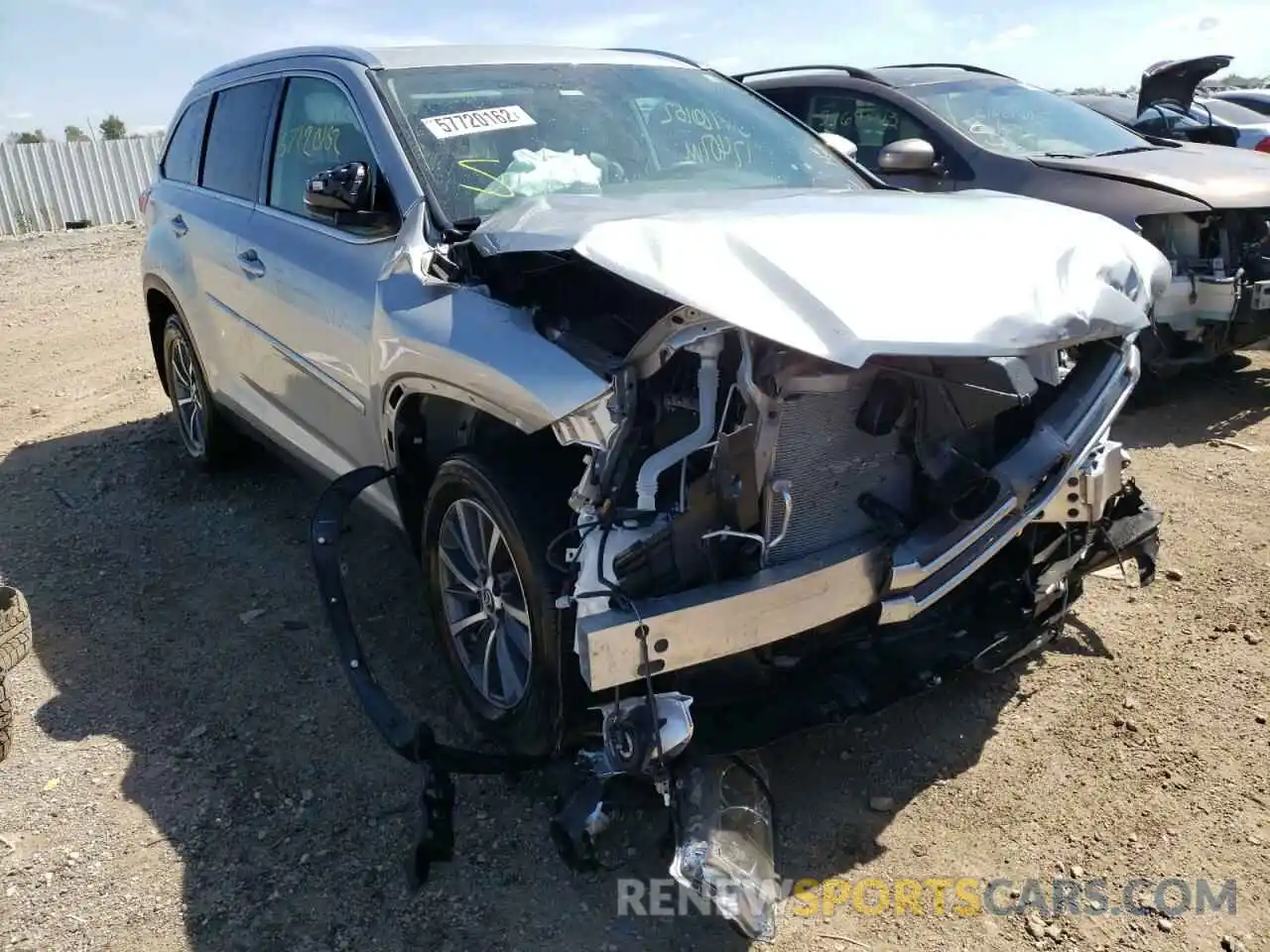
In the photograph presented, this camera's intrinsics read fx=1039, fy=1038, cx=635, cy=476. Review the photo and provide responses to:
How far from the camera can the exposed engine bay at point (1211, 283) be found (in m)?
5.41

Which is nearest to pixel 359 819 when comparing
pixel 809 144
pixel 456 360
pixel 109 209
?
pixel 456 360

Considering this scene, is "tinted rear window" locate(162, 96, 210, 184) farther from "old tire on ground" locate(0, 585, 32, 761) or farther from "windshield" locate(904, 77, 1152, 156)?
"windshield" locate(904, 77, 1152, 156)

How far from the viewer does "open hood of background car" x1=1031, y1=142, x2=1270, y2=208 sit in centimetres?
550

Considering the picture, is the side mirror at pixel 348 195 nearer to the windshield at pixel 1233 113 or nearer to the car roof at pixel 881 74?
the car roof at pixel 881 74

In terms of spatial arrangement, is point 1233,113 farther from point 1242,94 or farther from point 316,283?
point 316,283

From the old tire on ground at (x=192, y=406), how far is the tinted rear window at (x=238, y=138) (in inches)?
33.6

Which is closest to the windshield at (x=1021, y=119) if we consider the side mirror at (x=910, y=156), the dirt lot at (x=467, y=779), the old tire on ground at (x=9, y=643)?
the side mirror at (x=910, y=156)

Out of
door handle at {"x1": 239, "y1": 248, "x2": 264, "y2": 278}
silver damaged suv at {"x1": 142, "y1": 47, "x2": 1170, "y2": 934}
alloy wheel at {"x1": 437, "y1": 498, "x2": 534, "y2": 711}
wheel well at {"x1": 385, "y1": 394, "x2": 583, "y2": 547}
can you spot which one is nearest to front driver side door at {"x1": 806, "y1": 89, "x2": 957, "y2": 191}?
silver damaged suv at {"x1": 142, "y1": 47, "x2": 1170, "y2": 934}

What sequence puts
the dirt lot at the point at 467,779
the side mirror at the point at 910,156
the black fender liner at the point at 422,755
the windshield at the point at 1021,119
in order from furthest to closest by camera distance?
the windshield at the point at 1021,119 < the side mirror at the point at 910,156 < the black fender liner at the point at 422,755 < the dirt lot at the point at 467,779

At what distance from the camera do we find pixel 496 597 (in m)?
2.95

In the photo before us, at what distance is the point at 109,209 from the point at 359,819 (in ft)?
65.3

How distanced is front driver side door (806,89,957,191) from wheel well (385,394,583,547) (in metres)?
4.16

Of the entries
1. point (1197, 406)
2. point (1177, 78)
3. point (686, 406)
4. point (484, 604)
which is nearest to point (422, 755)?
point (484, 604)

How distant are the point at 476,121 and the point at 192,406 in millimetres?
2931
